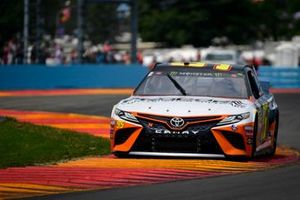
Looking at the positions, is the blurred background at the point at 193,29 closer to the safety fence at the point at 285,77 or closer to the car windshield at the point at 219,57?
the car windshield at the point at 219,57

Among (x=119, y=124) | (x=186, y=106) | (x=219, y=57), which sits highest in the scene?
(x=186, y=106)

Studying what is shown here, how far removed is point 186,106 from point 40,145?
306cm

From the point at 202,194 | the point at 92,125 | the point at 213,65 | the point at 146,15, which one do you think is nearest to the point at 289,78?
the point at 92,125

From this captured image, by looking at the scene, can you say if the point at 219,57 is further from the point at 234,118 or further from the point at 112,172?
the point at 112,172

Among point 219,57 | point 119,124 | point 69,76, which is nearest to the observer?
point 119,124

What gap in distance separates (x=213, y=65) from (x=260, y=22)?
76.3 m

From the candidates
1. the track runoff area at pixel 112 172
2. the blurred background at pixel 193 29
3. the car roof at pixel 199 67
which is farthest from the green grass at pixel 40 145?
the blurred background at pixel 193 29

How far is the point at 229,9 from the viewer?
84000 millimetres

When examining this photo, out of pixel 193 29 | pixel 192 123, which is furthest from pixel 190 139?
pixel 193 29

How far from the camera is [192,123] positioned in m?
11.9

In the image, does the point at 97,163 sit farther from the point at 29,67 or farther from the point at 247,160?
the point at 29,67

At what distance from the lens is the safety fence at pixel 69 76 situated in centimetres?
3512

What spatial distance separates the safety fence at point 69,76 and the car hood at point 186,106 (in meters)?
22.6

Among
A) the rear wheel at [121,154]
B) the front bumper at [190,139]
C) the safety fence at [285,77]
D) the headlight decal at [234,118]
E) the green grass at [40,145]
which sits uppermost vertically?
the headlight decal at [234,118]
